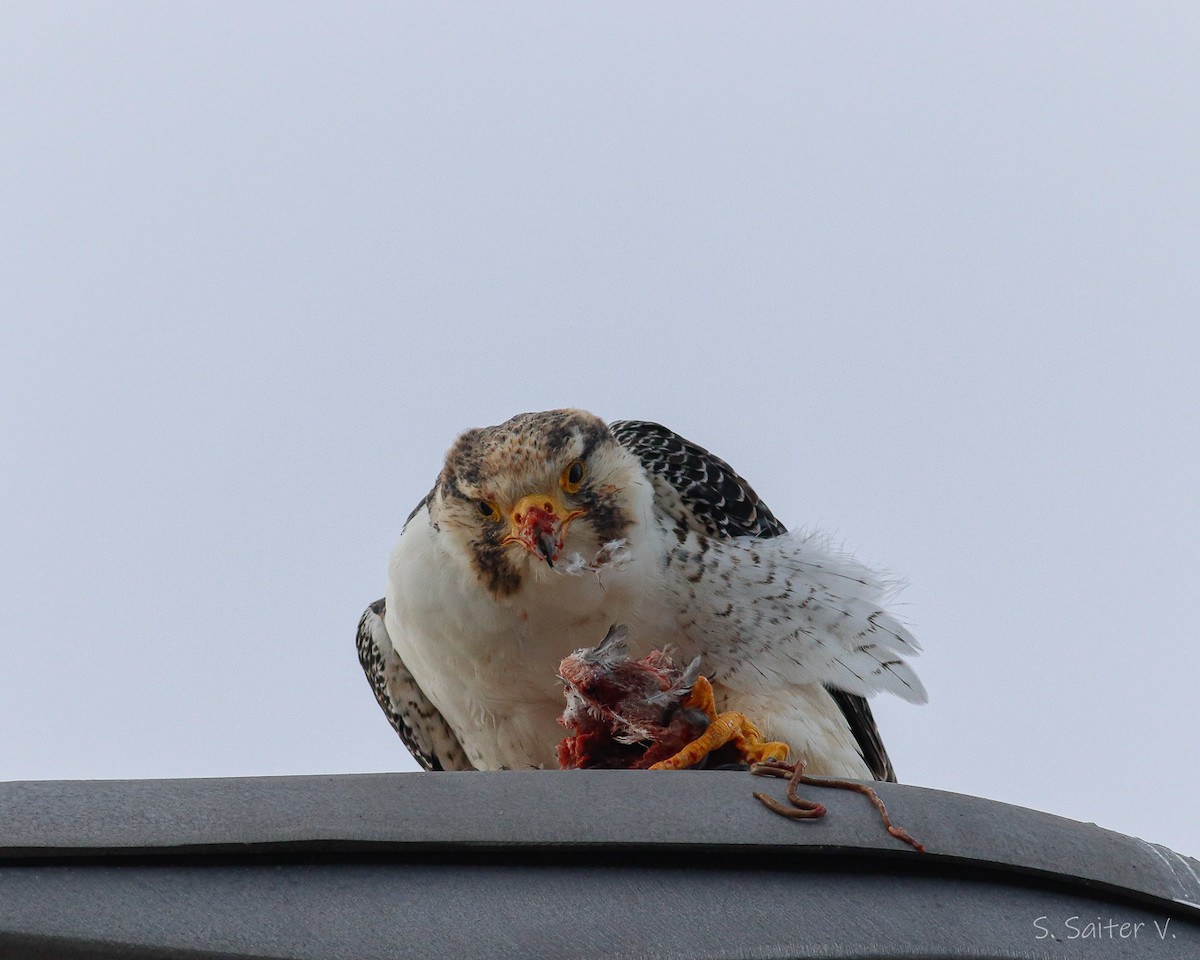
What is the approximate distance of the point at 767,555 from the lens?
12.5 ft

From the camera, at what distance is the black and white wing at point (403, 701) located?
4.48m

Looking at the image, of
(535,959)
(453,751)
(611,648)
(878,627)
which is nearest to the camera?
(535,959)

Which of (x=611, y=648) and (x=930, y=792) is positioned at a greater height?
(x=611, y=648)

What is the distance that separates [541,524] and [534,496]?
0.14 metres

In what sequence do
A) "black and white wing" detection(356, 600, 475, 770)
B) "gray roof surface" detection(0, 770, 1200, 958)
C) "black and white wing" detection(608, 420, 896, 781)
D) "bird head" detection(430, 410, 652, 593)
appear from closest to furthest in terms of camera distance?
1. "gray roof surface" detection(0, 770, 1200, 958)
2. "bird head" detection(430, 410, 652, 593)
3. "black and white wing" detection(608, 420, 896, 781)
4. "black and white wing" detection(356, 600, 475, 770)

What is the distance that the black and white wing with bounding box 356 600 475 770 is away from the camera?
14.7ft

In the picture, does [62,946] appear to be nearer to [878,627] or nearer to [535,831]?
[535,831]

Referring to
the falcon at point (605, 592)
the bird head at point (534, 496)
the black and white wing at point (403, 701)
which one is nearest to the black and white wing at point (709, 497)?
the falcon at point (605, 592)

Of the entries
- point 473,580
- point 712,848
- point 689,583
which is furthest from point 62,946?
point 689,583

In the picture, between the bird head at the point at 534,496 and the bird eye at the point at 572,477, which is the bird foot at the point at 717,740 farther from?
the bird eye at the point at 572,477

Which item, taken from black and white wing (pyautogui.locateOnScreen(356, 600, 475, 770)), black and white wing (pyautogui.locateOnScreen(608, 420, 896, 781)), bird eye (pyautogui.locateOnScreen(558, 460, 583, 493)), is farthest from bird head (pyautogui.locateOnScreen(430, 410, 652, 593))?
black and white wing (pyautogui.locateOnScreen(356, 600, 475, 770))

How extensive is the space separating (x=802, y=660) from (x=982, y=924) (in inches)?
60.9

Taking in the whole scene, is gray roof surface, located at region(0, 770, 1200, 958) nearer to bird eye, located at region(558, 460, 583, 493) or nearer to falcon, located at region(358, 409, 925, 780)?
falcon, located at region(358, 409, 925, 780)

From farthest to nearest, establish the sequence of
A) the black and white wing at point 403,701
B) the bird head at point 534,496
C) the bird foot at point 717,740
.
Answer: the black and white wing at point 403,701 < the bird head at point 534,496 < the bird foot at point 717,740
